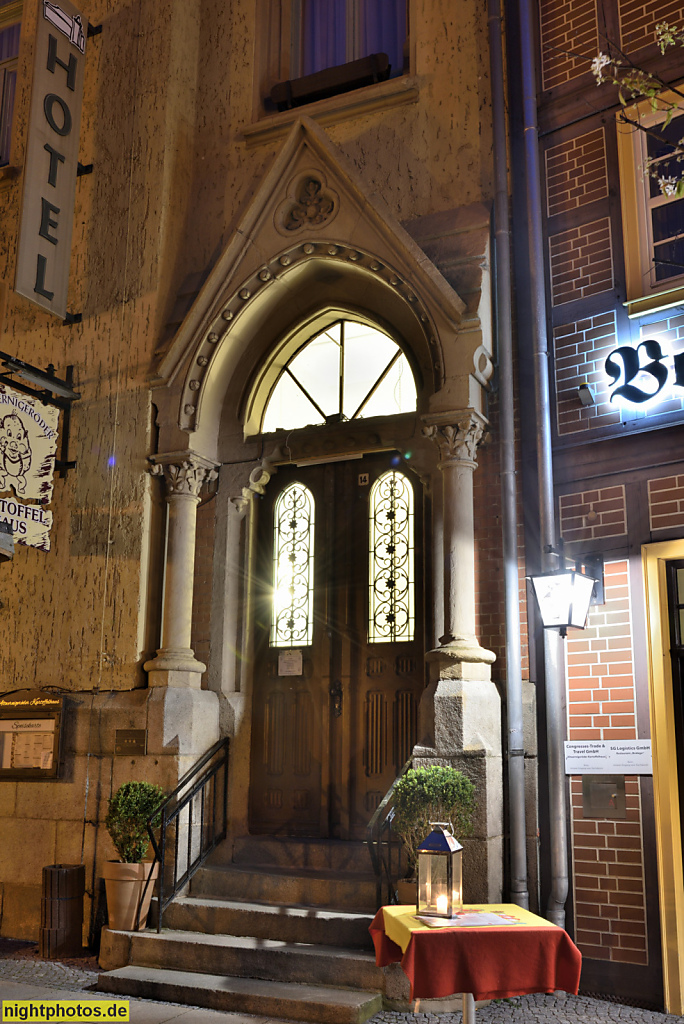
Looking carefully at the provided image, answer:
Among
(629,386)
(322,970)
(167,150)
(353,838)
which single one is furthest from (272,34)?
(322,970)

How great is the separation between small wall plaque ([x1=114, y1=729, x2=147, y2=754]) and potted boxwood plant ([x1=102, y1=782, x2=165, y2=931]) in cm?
37

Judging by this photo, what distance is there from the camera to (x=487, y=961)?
396 cm

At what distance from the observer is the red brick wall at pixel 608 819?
6.25 m

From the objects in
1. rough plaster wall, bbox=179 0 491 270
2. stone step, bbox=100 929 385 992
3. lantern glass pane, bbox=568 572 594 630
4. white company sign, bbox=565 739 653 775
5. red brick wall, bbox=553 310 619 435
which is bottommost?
stone step, bbox=100 929 385 992

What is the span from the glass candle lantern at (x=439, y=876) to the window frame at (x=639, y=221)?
4.22 m

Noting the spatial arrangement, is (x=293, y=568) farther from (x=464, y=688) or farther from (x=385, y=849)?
(x=385, y=849)

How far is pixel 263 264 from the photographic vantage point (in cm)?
834

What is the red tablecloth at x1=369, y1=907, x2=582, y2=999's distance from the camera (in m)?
3.91

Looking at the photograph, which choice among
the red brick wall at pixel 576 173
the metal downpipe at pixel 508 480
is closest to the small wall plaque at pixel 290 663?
the metal downpipe at pixel 508 480

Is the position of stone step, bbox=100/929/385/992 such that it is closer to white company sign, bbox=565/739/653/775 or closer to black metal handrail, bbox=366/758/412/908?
black metal handrail, bbox=366/758/412/908

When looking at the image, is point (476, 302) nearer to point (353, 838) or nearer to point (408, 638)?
point (408, 638)

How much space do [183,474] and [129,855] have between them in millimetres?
3169

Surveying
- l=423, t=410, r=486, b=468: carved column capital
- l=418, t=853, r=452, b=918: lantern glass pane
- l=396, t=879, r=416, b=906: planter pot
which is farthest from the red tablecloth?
l=423, t=410, r=486, b=468: carved column capital

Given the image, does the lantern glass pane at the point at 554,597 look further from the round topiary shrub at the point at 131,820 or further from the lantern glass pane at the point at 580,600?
the round topiary shrub at the point at 131,820
